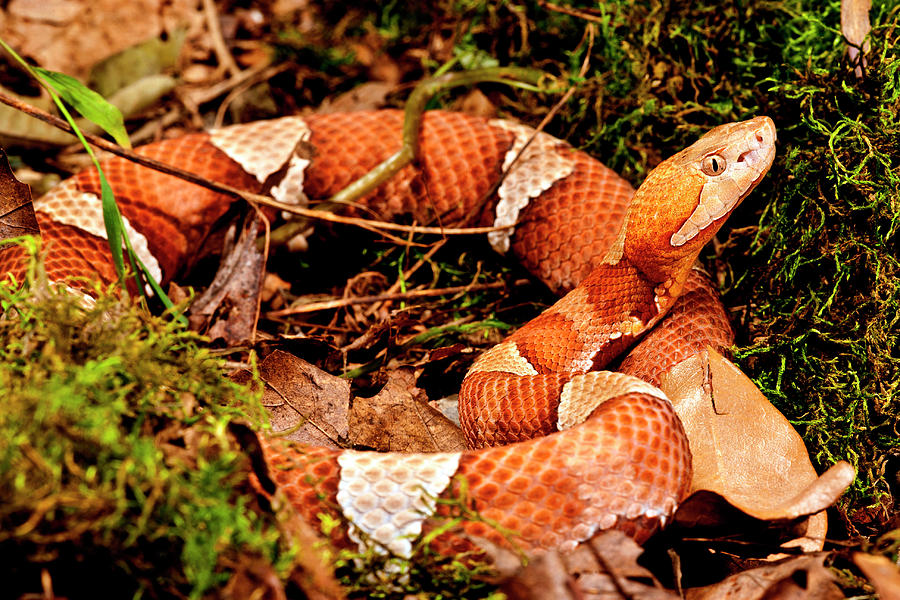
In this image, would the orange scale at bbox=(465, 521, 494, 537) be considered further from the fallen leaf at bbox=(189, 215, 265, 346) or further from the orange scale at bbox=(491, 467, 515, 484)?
the fallen leaf at bbox=(189, 215, 265, 346)

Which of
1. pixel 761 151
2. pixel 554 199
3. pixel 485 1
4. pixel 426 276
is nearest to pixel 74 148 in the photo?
pixel 426 276

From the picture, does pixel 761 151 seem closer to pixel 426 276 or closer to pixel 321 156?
pixel 426 276

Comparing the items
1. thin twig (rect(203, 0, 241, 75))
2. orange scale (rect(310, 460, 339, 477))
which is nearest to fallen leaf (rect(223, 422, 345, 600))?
orange scale (rect(310, 460, 339, 477))

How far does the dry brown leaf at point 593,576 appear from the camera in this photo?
181cm

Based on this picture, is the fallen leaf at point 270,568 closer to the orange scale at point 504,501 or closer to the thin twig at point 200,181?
the orange scale at point 504,501

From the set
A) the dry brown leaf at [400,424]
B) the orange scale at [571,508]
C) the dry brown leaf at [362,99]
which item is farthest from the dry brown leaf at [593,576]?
the dry brown leaf at [362,99]

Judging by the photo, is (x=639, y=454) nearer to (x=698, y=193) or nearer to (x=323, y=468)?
(x=323, y=468)

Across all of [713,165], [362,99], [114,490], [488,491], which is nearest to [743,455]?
[488,491]

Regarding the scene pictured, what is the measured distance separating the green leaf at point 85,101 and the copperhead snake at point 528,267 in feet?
2.19

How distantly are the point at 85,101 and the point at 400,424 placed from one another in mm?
1799

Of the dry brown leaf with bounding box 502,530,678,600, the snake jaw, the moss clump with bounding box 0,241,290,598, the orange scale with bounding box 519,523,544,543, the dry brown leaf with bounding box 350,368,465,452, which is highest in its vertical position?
the snake jaw

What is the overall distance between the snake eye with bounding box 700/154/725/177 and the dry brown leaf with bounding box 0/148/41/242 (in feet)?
8.99

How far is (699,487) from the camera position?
7.78ft

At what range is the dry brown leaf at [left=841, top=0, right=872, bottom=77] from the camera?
313 centimetres
